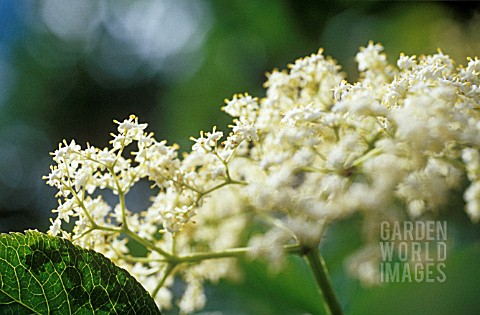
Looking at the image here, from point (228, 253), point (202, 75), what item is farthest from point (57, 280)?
point (202, 75)

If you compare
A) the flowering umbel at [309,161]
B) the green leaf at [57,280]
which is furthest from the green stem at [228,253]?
the green leaf at [57,280]

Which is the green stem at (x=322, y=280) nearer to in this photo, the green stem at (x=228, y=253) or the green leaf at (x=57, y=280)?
the green stem at (x=228, y=253)

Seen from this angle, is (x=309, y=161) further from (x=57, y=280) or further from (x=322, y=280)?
(x=57, y=280)

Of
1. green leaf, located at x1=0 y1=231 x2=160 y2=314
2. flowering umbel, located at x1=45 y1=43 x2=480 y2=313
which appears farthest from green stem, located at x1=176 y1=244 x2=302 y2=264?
Answer: green leaf, located at x1=0 y1=231 x2=160 y2=314

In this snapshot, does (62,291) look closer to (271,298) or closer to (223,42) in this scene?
(271,298)

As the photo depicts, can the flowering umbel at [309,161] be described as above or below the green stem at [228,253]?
above

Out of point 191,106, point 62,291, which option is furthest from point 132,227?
point 191,106
